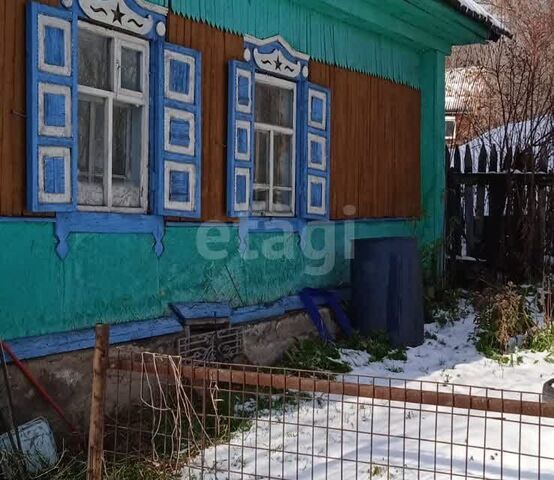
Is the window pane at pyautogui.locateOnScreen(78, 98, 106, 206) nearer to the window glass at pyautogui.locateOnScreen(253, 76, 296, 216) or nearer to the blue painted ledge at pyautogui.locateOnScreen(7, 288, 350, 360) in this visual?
the blue painted ledge at pyautogui.locateOnScreen(7, 288, 350, 360)

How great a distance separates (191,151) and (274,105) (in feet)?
4.53

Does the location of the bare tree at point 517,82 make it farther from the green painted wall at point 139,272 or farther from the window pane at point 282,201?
the window pane at point 282,201

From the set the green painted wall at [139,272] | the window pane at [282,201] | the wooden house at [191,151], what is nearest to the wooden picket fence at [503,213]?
the wooden house at [191,151]

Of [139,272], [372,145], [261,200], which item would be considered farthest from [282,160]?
[139,272]

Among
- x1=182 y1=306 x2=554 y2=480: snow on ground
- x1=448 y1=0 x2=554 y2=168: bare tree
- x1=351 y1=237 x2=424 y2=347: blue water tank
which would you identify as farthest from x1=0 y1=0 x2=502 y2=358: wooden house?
x1=448 y1=0 x2=554 y2=168: bare tree

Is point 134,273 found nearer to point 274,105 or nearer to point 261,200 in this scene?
point 261,200

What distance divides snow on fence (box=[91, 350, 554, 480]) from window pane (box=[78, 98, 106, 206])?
3.54ft

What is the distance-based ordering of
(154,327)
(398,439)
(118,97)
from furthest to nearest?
(154,327) → (118,97) → (398,439)

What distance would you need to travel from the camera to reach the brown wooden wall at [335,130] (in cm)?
411

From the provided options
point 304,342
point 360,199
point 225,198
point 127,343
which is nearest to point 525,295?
point 360,199

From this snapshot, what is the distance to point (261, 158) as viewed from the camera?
6379 mm

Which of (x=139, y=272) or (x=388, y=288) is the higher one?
(x=139, y=272)

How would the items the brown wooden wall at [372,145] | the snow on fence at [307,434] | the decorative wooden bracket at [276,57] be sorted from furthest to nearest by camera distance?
the brown wooden wall at [372,145] < the decorative wooden bracket at [276,57] < the snow on fence at [307,434]

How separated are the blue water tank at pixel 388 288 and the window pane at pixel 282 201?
79 cm
